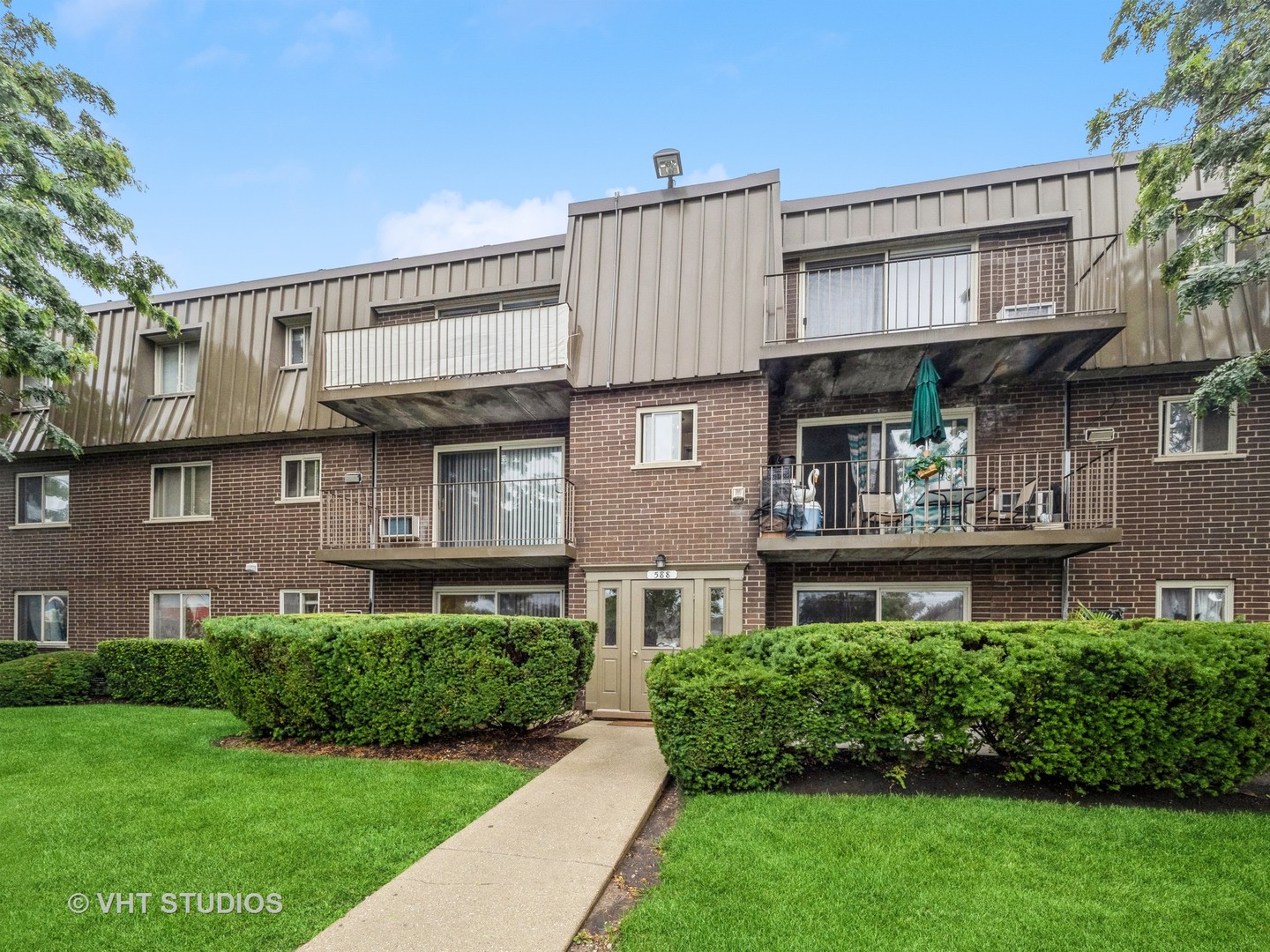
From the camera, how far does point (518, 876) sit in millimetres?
4207

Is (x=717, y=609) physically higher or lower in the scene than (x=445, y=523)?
lower

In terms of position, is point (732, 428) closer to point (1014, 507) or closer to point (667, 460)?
point (667, 460)

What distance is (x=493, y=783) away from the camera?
6.16 meters

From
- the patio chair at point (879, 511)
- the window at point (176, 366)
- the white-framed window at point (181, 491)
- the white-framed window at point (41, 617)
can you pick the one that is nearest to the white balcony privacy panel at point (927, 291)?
the patio chair at point (879, 511)

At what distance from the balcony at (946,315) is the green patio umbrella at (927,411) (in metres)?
0.34

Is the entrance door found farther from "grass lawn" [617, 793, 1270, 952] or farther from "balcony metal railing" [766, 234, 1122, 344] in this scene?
"grass lawn" [617, 793, 1270, 952]

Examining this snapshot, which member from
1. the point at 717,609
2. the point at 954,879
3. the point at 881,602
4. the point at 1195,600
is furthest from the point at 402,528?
the point at 1195,600

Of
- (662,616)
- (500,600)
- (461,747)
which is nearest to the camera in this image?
(461,747)

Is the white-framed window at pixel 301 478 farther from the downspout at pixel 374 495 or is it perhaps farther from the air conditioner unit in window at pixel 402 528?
the air conditioner unit in window at pixel 402 528

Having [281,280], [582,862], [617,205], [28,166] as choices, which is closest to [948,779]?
[582,862]

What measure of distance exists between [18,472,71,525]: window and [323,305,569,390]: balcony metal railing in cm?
746

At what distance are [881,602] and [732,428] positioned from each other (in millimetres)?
3248

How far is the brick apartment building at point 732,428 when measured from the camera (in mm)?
8398

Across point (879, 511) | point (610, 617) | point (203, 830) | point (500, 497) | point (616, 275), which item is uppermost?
point (616, 275)
